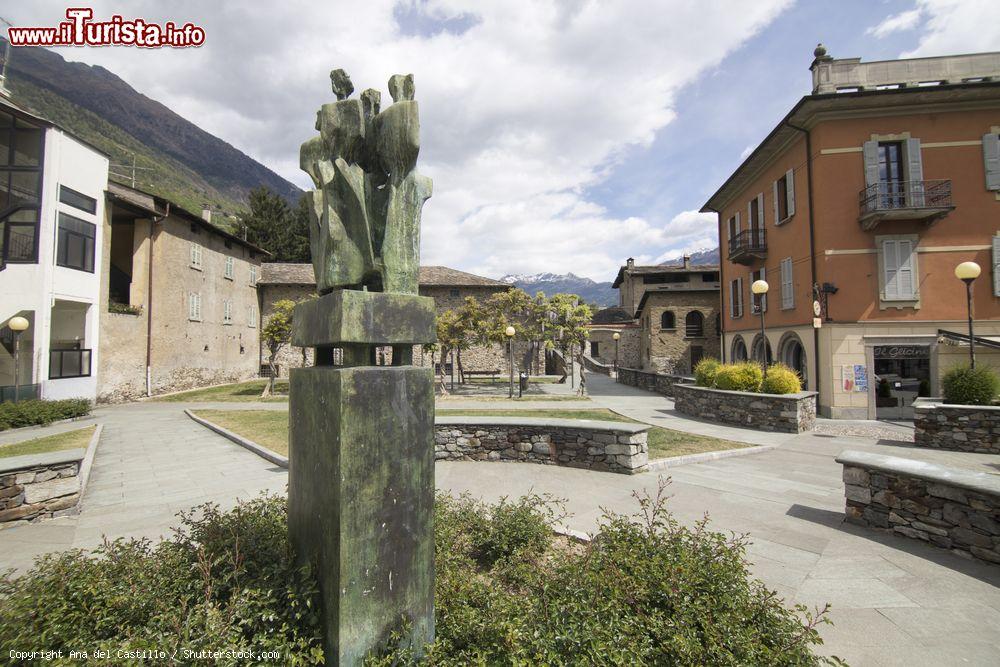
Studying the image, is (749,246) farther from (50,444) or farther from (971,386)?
(50,444)

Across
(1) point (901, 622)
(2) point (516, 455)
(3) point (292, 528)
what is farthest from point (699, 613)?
(2) point (516, 455)

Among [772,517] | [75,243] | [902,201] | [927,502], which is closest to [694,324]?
[902,201]

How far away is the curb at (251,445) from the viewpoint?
8050 millimetres

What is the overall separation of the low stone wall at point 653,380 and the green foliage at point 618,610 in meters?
14.8

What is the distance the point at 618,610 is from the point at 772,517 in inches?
150

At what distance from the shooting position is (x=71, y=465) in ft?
18.6

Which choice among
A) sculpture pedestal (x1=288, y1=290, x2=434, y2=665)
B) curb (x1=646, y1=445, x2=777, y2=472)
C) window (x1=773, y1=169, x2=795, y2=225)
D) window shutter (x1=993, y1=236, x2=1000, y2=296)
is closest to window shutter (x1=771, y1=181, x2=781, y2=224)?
window (x1=773, y1=169, x2=795, y2=225)

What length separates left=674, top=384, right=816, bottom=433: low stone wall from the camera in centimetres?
1123

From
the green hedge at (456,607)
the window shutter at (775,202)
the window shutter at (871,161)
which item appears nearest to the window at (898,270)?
the window shutter at (871,161)

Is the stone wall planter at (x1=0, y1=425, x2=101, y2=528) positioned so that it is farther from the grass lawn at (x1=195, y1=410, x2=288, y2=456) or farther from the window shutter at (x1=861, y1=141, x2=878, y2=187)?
the window shutter at (x1=861, y1=141, x2=878, y2=187)

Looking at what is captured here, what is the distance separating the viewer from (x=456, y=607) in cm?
279

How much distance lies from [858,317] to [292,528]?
60.0 ft

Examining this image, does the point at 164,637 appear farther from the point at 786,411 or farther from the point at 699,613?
the point at 786,411

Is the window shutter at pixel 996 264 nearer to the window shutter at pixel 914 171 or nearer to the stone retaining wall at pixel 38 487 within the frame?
the window shutter at pixel 914 171
